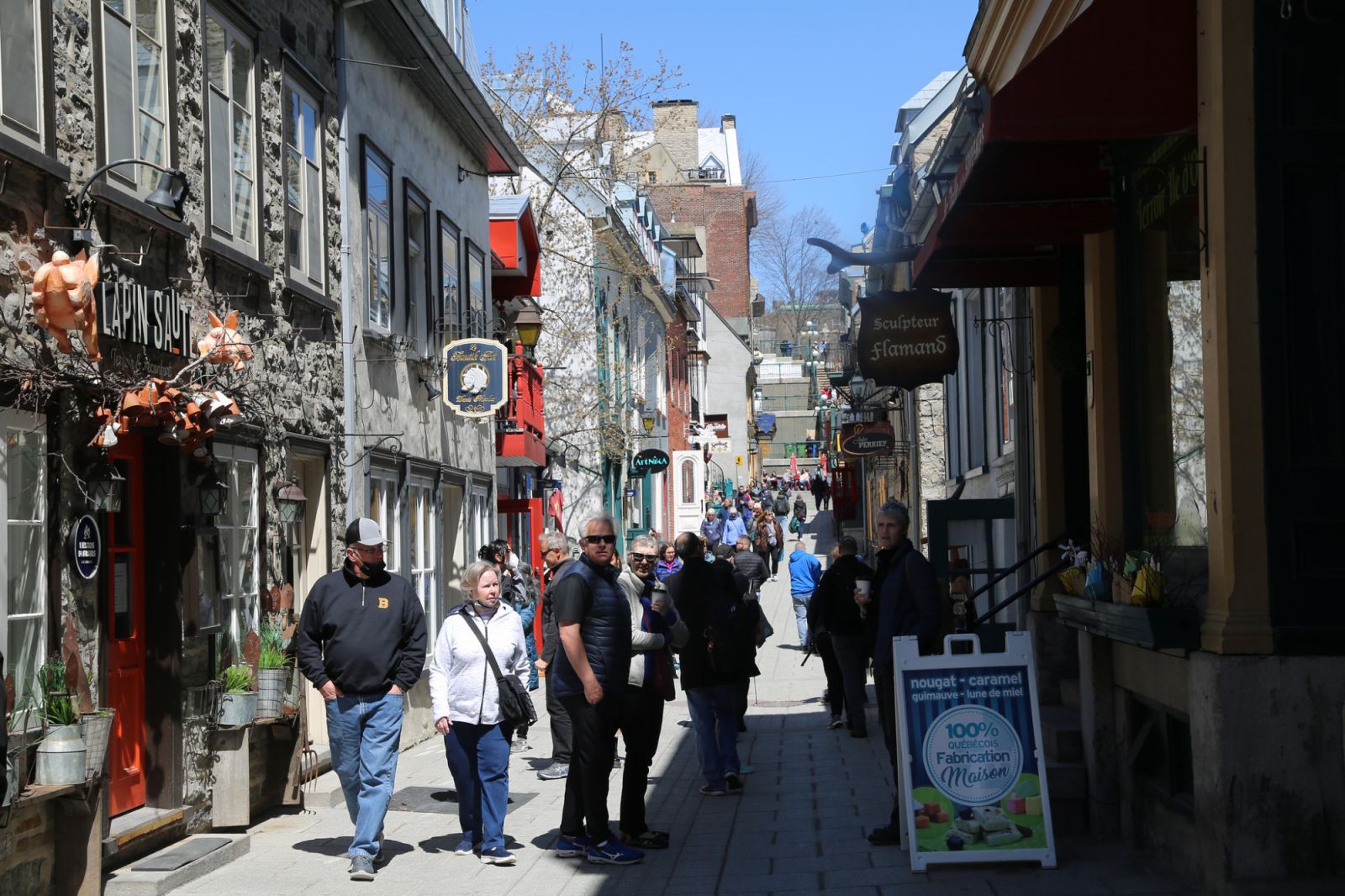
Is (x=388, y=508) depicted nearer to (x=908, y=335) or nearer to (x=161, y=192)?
(x=908, y=335)

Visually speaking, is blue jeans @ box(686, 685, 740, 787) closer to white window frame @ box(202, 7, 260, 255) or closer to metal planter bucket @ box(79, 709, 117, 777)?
white window frame @ box(202, 7, 260, 255)

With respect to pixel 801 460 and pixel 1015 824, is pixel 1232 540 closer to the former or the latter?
pixel 1015 824

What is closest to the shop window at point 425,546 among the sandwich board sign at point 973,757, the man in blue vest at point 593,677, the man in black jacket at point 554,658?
the man in black jacket at point 554,658

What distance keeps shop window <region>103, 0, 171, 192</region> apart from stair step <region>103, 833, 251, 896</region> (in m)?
3.67

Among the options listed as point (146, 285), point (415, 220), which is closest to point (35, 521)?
point (146, 285)

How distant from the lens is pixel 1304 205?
7105 mm

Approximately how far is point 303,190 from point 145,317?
4.13 metres

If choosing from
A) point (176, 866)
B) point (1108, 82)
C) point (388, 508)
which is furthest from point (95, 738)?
point (388, 508)

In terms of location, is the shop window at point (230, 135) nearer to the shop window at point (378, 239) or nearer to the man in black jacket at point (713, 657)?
the shop window at point (378, 239)

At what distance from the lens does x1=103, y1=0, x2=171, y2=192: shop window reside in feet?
30.0

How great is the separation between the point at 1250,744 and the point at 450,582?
1266 cm

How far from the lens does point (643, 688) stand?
32.4 feet

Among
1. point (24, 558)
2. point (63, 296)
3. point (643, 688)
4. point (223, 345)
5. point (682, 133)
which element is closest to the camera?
point (63, 296)

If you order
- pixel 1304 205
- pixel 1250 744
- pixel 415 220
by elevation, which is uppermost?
pixel 415 220
